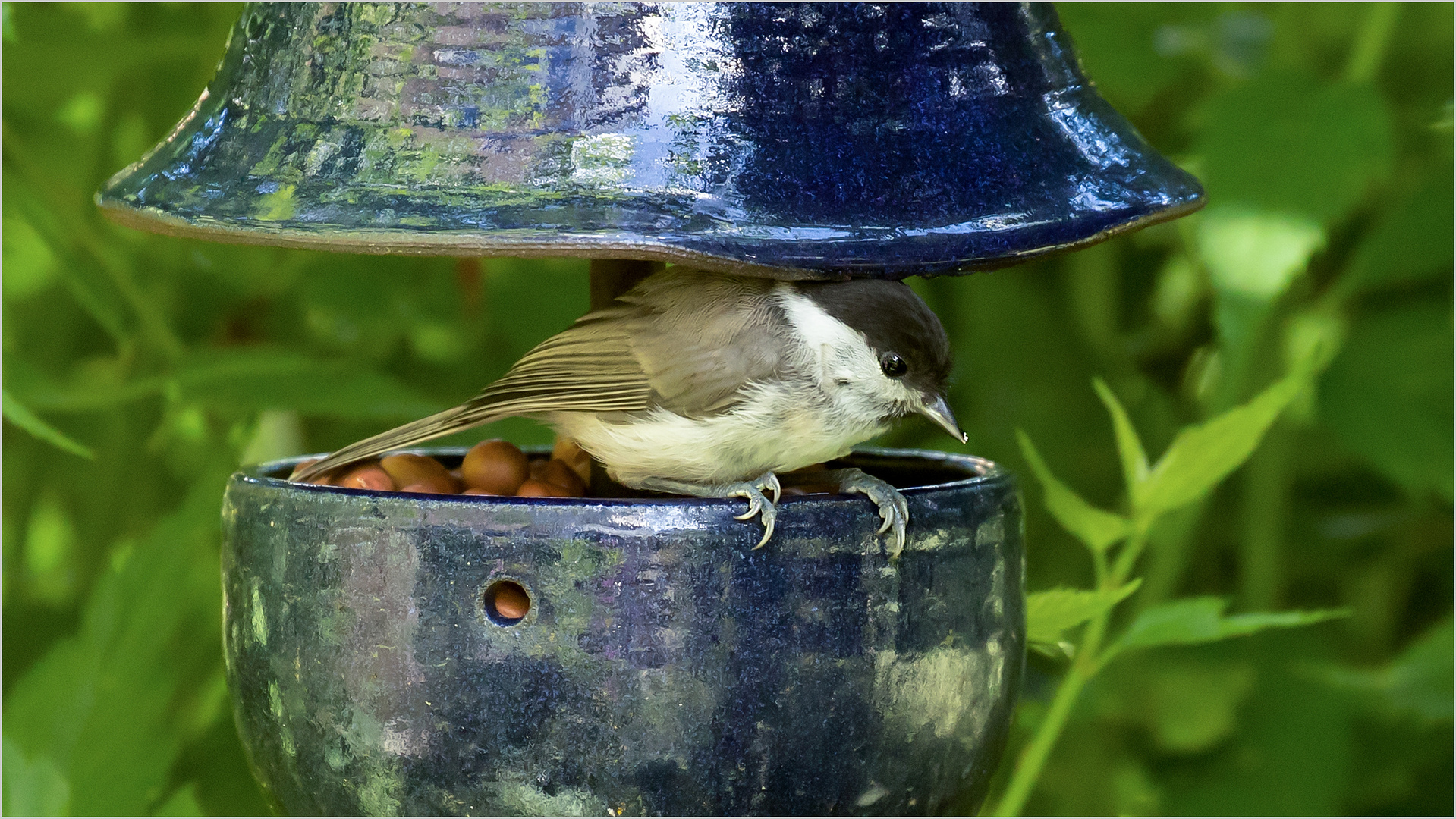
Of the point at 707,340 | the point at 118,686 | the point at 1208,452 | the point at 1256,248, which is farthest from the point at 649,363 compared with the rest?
the point at 1256,248

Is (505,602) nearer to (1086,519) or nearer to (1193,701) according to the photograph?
(1086,519)

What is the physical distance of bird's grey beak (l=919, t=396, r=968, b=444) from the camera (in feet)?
5.54

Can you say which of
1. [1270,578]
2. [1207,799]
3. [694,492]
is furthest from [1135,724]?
[694,492]

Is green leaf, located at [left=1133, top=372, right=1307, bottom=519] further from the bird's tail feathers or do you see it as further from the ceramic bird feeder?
the bird's tail feathers

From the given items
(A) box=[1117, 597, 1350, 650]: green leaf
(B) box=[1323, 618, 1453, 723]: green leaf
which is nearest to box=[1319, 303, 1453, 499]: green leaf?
(B) box=[1323, 618, 1453, 723]: green leaf

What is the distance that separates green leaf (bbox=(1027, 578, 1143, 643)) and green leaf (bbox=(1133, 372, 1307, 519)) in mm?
119

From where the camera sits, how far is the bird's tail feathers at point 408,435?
1.62m

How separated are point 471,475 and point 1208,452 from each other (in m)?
0.85

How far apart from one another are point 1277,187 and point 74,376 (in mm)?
2223

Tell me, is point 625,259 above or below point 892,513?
above

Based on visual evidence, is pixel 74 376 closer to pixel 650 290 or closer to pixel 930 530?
pixel 650 290

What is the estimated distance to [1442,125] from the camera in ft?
8.62

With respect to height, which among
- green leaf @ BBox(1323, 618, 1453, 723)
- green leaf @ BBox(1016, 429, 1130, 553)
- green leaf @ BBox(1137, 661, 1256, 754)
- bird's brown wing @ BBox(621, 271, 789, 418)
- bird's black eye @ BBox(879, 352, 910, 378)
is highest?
bird's brown wing @ BBox(621, 271, 789, 418)

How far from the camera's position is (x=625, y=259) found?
130cm
